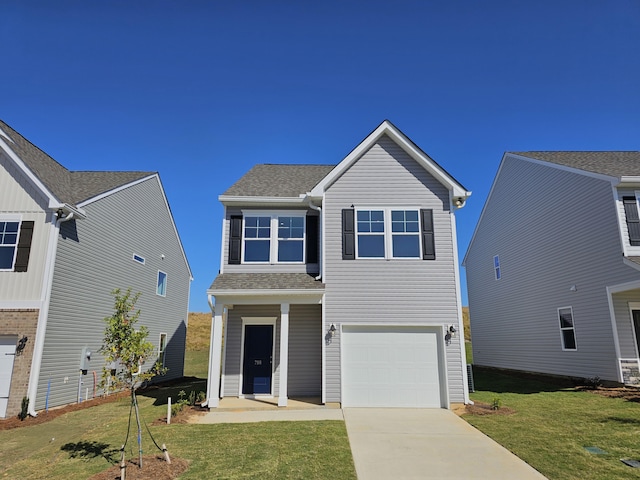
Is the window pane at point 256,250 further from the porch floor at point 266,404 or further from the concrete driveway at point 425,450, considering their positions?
the concrete driveway at point 425,450

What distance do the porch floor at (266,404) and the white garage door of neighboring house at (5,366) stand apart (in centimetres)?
585

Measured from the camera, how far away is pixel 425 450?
7.14 meters

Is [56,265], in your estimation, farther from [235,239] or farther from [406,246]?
[406,246]

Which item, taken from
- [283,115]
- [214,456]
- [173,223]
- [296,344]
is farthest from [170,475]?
[173,223]

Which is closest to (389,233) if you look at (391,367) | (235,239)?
(391,367)

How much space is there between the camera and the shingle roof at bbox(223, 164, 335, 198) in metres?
13.1

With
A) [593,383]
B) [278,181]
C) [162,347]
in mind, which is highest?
[278,181]

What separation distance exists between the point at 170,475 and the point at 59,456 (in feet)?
9.89

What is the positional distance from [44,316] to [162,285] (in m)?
8.12

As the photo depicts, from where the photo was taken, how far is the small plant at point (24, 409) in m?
10.5

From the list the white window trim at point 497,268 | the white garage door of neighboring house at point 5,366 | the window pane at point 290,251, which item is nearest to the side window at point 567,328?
the white window trim at point 497,268

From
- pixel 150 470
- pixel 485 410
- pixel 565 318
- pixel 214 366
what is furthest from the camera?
pixel 565 318

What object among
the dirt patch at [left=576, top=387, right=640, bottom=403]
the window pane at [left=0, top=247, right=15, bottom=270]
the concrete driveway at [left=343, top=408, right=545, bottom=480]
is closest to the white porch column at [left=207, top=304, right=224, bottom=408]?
the concrete driveway at [left=343, top=408, right=545, bottom=480]

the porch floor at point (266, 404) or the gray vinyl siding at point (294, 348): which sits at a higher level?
the gray vinyl siding at point (294, 348)
